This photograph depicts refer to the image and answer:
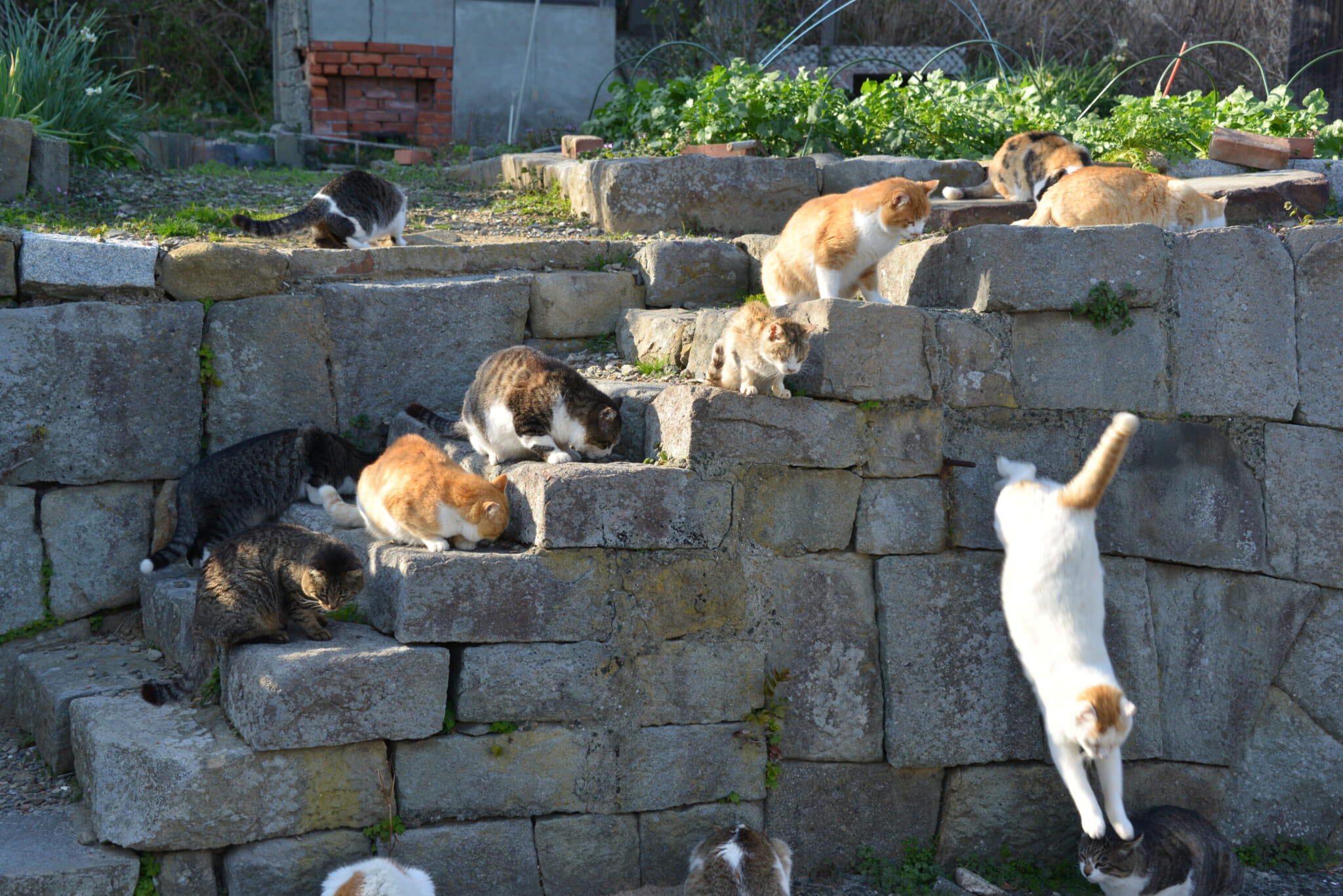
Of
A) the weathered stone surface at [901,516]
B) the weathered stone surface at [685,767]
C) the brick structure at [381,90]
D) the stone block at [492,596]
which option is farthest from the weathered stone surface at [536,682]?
the brick structure at [381,90]

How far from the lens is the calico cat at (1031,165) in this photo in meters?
5.40

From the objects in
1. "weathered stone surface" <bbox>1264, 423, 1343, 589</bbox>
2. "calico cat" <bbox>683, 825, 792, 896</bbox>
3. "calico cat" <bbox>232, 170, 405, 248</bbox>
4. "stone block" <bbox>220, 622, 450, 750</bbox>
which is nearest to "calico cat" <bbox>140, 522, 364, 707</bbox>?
"stone block" <bbox>220, 622, 450, 750</bbox>

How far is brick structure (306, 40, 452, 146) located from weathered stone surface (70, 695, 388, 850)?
25.1ft

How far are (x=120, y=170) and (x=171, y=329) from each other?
9.31 ft

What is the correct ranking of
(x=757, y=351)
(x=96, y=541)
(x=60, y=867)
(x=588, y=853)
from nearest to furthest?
(x=60, y=867) < (x=757, y=351) < (x=588, y=853) < (x=96, y=541)

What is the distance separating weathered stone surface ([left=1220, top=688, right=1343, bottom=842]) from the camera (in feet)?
14.6

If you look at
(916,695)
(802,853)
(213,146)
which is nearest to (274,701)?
(802,853)

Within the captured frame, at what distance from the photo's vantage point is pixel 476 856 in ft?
12.7

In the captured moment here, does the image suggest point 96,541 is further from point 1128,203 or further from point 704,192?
point 1128,203

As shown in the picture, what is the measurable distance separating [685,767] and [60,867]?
6.76ft

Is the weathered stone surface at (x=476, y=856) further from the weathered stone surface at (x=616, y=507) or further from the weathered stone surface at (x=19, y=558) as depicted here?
the weathered stone surface at (x=19, y=558)

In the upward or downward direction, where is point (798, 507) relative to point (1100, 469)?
downward

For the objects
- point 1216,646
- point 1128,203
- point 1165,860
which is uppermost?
point 1128,203

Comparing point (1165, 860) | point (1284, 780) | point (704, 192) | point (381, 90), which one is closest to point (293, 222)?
point (704, 192)
